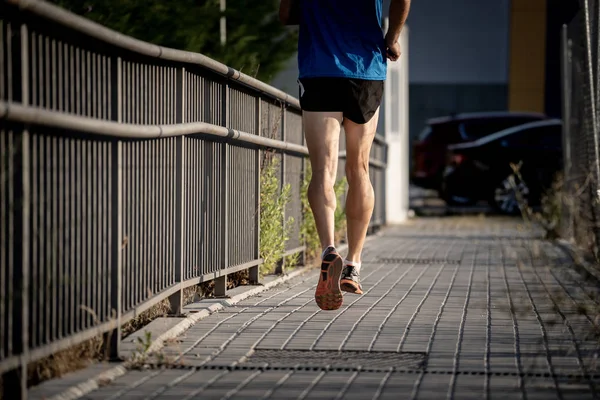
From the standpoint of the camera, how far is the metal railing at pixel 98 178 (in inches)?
155

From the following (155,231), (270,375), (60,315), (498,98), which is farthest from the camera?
(498,98)

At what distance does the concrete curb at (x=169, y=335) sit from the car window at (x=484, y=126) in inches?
546

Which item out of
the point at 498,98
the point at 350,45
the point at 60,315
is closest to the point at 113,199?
the point at 60,315

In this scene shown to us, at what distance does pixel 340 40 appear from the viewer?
6.98 metres

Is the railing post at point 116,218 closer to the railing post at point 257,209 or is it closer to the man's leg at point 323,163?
the man's leg at point 323,163

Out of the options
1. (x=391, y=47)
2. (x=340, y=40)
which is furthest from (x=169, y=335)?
(x=391, y=47)

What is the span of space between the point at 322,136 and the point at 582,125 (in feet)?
18.2

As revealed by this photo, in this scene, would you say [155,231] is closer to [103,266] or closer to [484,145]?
[103,266]

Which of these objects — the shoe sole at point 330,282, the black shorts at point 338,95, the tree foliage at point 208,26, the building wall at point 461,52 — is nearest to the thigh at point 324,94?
the black shorts at point 338,95

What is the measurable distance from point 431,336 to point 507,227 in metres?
13.0

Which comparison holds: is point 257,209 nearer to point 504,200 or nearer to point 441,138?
point 504,200

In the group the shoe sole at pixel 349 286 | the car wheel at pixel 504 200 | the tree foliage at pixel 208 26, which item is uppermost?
the tree foliage at pixel 208 26

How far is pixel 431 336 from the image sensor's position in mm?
5848

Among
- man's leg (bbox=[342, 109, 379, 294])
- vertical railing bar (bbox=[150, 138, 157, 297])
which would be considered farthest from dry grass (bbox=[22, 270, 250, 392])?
man's leg (bbox=[342, 109, 379, 294])
